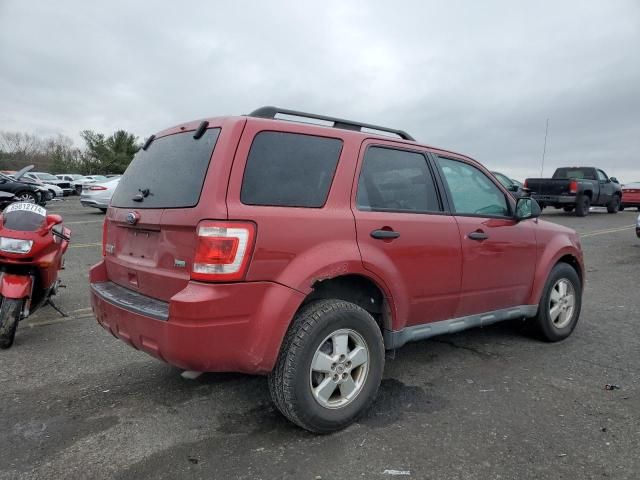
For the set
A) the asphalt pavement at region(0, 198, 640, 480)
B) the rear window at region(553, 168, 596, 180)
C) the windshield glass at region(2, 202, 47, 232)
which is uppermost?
the rear window at region(553, 168, 596, 180)

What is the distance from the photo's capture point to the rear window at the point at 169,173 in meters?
2.79

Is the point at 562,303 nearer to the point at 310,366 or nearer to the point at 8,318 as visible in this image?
the point at 310,366

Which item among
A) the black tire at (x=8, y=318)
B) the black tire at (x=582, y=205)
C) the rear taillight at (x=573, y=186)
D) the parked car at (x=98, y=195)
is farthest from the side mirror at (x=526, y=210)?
the black tire at (x=582, y=205)

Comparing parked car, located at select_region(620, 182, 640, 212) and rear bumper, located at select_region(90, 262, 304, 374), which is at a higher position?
parked car, located at select_region(620, 182, 640, 212)

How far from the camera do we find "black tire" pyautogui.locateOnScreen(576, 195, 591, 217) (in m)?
18.3

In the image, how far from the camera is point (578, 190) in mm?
17906

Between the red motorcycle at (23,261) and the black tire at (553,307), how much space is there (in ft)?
14.9

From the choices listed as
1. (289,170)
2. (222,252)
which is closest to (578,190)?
(289,170)

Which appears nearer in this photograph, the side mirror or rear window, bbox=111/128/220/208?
rear window, bbox=111/128/220/208

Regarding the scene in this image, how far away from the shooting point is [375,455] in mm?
2672

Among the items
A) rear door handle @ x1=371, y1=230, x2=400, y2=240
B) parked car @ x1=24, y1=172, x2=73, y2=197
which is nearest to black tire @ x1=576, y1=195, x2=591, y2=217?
rear door handle @ x1=371, y1=230, x2=400, y2=240

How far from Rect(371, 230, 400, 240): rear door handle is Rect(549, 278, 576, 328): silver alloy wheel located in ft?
7.15

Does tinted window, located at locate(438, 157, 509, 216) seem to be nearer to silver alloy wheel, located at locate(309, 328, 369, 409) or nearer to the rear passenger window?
the rear passenger window

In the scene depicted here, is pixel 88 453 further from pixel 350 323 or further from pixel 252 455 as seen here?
pixel 350 323
